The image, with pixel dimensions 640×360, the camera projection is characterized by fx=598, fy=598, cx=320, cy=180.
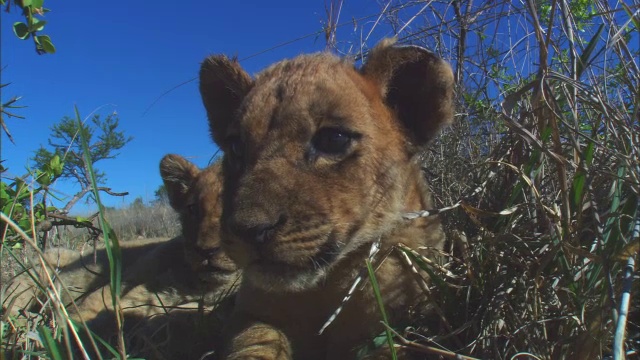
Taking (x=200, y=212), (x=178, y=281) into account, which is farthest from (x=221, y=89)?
(x=178, y=281)

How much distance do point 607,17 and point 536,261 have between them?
1.12m

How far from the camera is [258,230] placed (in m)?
2.33

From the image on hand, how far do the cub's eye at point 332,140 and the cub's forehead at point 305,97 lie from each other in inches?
2.2

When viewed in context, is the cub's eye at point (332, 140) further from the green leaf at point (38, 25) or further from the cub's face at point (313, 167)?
the green leaf at point (38, 25)

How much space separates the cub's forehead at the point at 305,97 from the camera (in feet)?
9.16

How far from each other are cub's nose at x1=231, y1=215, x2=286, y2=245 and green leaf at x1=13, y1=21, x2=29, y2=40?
3.91ft

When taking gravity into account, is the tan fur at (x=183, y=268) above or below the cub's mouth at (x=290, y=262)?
above

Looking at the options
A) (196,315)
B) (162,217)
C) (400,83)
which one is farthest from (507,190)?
(162,217)

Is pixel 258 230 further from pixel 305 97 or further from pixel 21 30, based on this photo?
pixel 21 30

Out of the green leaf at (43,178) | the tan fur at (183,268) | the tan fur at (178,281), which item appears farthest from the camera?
the tan fur at (183,268)

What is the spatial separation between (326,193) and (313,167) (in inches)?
6.3

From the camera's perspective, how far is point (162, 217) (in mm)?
10289

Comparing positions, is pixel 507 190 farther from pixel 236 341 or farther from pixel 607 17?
pixel 236 341

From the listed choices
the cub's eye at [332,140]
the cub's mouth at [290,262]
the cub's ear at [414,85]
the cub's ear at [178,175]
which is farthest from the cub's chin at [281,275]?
the cub's ear at [178,175]
